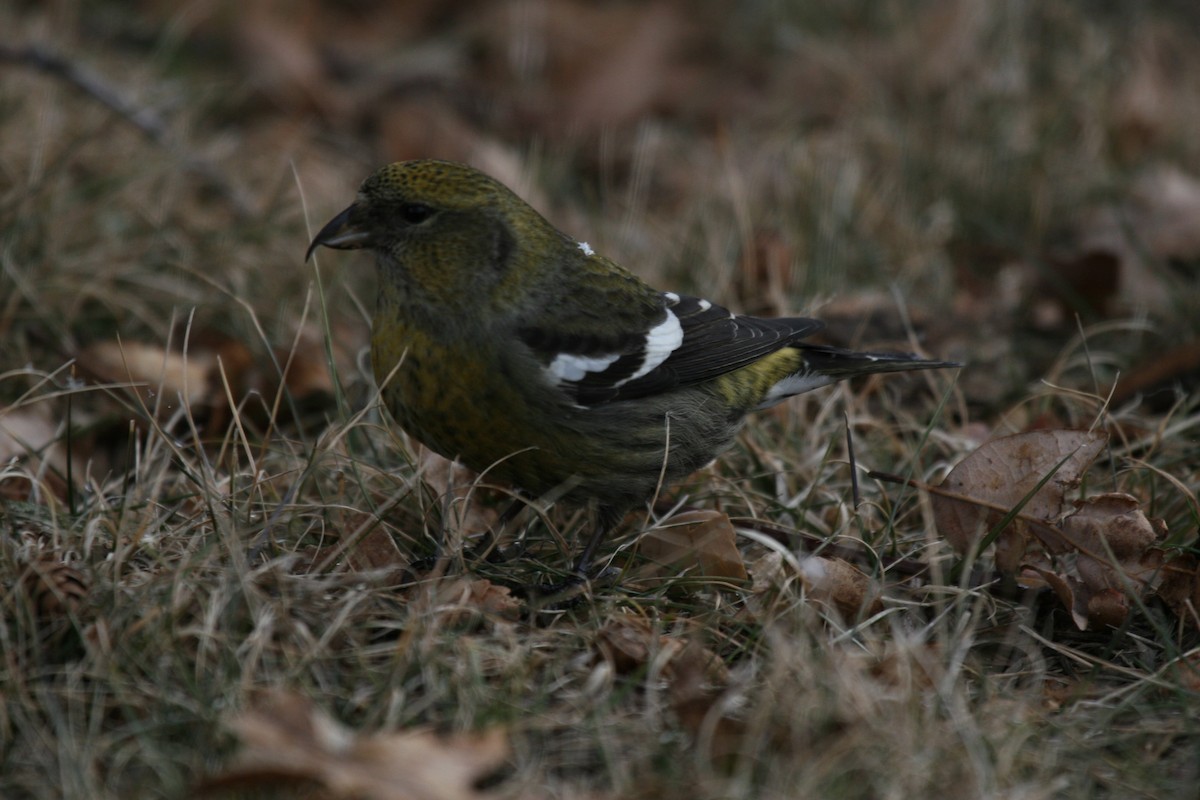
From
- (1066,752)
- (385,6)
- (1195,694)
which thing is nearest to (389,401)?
(1066,752)

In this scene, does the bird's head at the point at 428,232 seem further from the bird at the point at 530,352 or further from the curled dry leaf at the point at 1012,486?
the curled dry leaf at the point at 1012,486

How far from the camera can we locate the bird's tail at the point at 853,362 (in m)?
3.73

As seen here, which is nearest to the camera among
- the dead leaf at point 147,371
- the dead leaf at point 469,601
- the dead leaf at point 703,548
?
the dead leaf at point 469,601

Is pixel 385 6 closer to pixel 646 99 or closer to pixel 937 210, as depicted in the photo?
pixel 646 99

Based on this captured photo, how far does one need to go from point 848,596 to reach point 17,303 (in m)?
2.76

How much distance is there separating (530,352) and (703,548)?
656 millimetres

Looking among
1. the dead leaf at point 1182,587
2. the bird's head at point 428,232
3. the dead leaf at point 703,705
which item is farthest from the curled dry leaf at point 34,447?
the dead leaf at point 1182,587

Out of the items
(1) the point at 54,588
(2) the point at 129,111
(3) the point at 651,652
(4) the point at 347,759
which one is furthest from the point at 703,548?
(2) the point at 129,111

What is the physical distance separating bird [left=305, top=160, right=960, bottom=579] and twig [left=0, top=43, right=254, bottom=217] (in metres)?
1.91

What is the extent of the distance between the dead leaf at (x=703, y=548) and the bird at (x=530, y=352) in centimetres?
17

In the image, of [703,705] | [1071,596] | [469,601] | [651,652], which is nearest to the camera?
[703,705]

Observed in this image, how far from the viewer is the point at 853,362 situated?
149 inches

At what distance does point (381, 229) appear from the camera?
3.34 metres

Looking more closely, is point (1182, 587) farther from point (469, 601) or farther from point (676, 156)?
point (676, 156)
